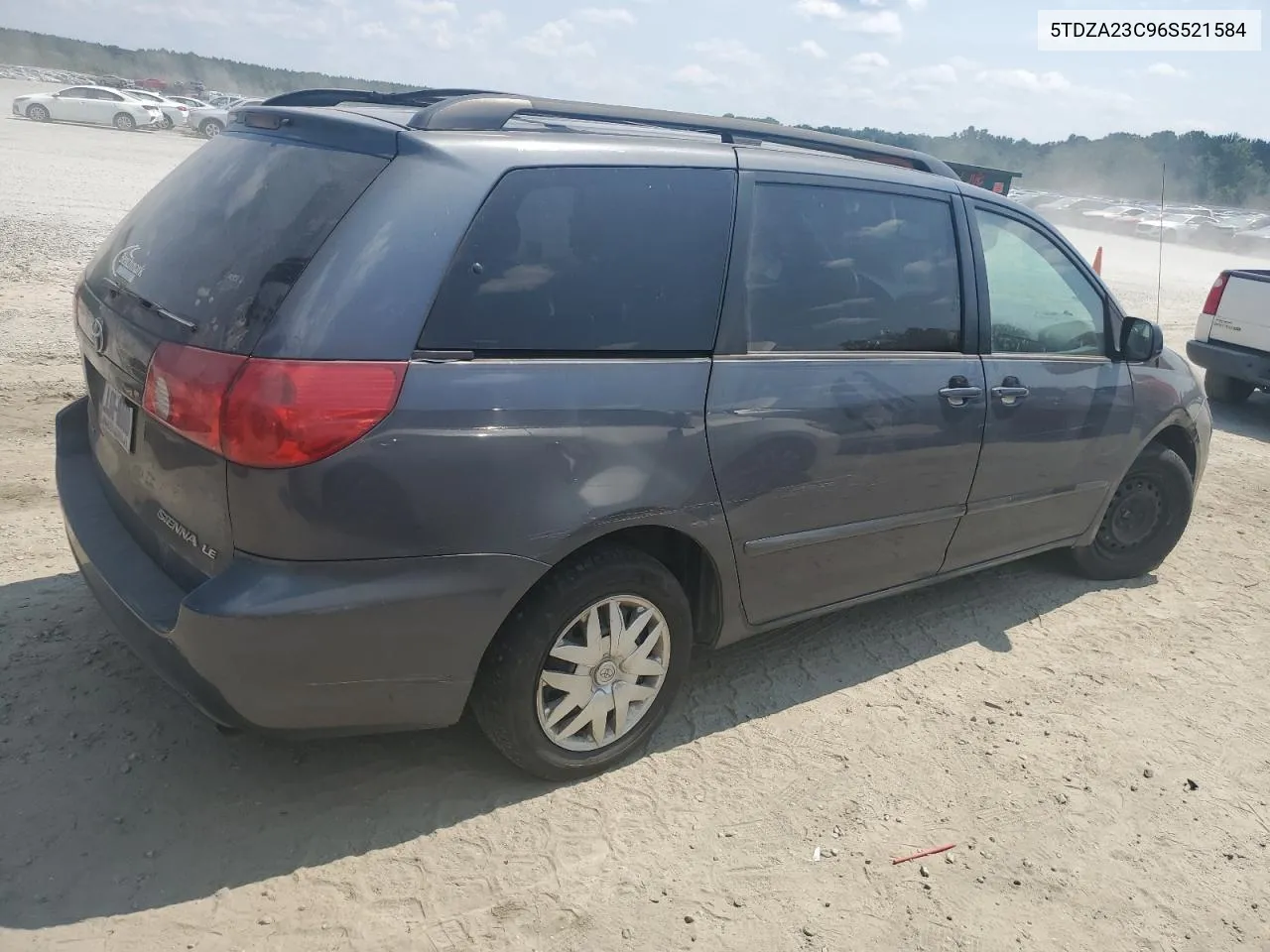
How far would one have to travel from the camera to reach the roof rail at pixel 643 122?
8.70 ft

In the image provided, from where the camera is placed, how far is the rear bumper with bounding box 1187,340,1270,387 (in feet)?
28.8

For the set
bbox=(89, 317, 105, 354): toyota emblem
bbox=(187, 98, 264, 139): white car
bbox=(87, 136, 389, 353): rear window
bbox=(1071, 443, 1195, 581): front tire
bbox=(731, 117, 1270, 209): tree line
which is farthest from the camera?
bbox=(731, 117, 1270, 209): tree line

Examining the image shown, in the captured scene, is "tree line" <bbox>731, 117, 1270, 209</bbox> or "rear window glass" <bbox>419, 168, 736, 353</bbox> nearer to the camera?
"rear window glass" <bbox>419, 168, 736, 353</bbox>

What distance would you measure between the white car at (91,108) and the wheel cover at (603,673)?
36516 millimetres

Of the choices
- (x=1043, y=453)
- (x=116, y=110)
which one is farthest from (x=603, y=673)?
(x=116, y=110)

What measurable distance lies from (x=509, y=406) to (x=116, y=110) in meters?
39.0

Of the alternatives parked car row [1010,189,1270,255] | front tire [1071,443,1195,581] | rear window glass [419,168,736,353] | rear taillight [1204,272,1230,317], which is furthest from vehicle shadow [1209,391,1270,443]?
parked car row [1010,189,1270,255]

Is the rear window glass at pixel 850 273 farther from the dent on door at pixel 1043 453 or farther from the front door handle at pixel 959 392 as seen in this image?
the dent on door at pixel 1043 453

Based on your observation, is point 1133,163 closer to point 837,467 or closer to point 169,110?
point 169,110

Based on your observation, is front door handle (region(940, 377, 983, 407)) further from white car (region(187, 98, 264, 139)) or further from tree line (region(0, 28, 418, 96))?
tree line (region(0, 28, 418, 96))

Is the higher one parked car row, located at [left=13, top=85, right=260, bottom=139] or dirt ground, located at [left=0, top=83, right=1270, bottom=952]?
parked car row, located at [left=13, top=85, right=260, bottom=139]

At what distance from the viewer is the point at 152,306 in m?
2.63

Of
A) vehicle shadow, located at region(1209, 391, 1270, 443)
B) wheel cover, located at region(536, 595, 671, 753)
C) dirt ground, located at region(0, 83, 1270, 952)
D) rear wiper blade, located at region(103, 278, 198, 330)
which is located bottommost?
dirt ground, located at region(0, 83, 1270, 952)

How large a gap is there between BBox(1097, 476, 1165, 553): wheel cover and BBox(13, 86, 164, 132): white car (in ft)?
119
